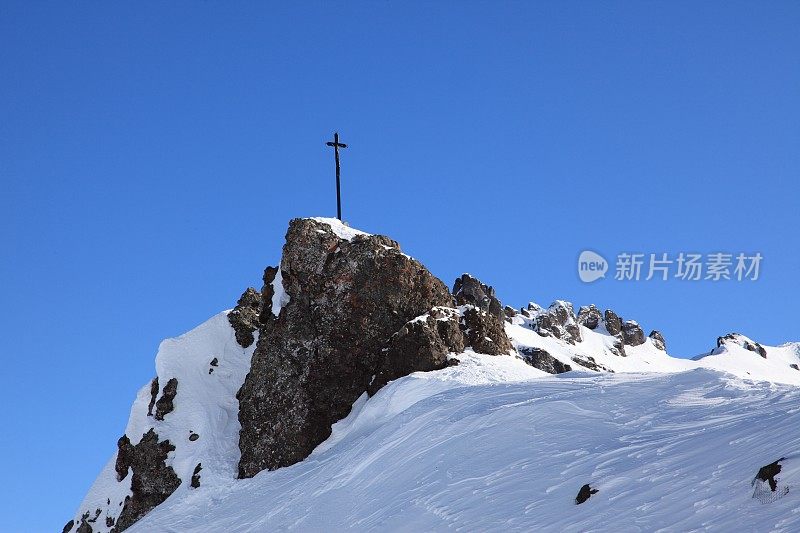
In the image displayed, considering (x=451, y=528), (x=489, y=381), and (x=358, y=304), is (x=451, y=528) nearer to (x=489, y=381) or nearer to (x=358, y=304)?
(x=489, y=381)

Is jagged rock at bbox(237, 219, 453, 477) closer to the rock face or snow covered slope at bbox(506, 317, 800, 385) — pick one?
the rock face

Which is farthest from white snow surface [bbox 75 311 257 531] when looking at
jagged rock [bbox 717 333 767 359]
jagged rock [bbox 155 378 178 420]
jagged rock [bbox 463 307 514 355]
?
jagged rock [bbox 717 333 767 359]

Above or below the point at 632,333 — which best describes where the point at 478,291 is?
below

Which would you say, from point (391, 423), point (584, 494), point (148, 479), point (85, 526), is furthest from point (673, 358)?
point (584, 494)

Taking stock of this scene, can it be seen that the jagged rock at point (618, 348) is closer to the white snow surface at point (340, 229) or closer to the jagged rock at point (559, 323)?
the jagged rock at point (559, 323)

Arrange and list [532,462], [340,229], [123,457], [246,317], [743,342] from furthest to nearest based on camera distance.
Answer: [743,342] < [246,317] < [123,457] < [340,229] < [532,462]

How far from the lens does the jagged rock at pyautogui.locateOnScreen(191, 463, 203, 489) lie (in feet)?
98.9

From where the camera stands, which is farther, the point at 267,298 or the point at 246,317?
the point at 246,317

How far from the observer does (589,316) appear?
133 metres

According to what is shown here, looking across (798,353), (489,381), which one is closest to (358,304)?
(489,381)

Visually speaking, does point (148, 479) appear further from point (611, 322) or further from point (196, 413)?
point (611, 322)

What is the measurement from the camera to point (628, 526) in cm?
1143

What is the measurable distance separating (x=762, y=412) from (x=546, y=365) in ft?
213

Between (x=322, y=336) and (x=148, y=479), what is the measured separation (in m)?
9.26
